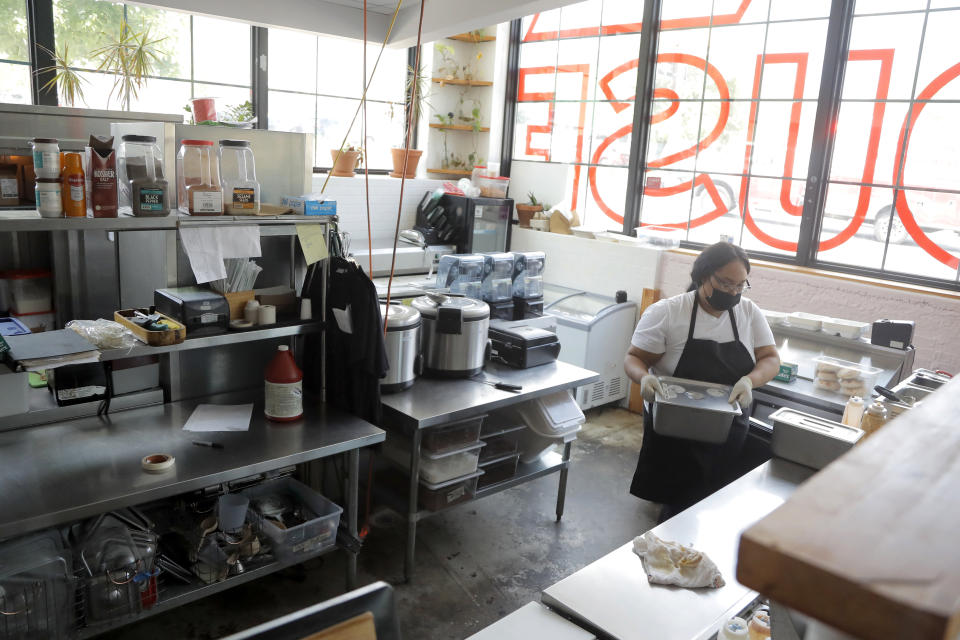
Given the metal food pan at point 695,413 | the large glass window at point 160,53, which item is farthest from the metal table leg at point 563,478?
the large glass window at point 160,53

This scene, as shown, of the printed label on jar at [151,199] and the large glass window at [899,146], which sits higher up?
the large glass window at [899,146]

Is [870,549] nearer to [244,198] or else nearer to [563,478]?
[244,198]

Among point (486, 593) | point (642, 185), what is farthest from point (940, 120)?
point (486, 593)

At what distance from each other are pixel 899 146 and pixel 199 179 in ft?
12.9

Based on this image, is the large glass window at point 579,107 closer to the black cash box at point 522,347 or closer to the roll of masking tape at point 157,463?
the black cash box at point 522,347

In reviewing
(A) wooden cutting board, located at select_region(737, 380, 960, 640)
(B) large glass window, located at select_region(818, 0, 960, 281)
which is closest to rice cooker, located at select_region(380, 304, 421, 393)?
(A) wooden cutting board, located at select_region(737, 380, 960, 640)

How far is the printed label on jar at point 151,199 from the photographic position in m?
2.19

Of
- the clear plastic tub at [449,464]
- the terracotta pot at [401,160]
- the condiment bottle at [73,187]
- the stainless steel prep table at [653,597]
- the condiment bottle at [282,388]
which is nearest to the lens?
the stainless steel prep table at [653,597]

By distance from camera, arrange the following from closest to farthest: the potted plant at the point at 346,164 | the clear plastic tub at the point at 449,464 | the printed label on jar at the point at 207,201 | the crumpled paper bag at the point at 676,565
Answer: the crumpled paper bag at the point at 676,565 → the printed label on jar at the point at 207,201 → the clear plastic tub at the point at 449,464 → the potted plant at the point at 346,164

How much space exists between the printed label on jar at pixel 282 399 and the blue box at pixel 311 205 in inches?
26.5

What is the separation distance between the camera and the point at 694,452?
3.03m

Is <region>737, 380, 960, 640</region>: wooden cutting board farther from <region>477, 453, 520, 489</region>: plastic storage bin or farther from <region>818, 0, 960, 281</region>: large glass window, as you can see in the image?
<region>818, 0, 960, 281</region>: large glass window

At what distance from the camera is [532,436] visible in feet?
10.9

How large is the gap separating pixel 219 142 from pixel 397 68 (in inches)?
Answer: 155
